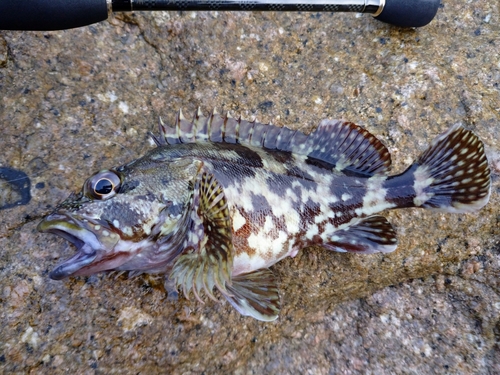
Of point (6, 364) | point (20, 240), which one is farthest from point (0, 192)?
point (6, 364)

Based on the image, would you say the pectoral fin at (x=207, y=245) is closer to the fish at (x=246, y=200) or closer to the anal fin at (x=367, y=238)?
the fish at (x=246, y=200)

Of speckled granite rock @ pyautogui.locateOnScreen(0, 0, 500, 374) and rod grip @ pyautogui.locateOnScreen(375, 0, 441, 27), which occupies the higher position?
rod grip @ pyautogui.locateOnScreen(375, 0, 441, 27)

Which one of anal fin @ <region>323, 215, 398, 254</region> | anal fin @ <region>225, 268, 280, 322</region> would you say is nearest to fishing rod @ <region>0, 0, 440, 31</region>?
anal fin @ <region>323, 215, 398, 254</region>

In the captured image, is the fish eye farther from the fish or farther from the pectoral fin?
the pectoral fin

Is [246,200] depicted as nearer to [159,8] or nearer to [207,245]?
[207,245]

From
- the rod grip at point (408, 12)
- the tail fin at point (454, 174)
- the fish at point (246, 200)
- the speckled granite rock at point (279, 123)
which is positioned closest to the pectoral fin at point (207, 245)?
the fish at point (246, 200)

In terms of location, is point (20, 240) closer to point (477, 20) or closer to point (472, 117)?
point (472, 117)

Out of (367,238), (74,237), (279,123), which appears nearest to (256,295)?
(367,238)
